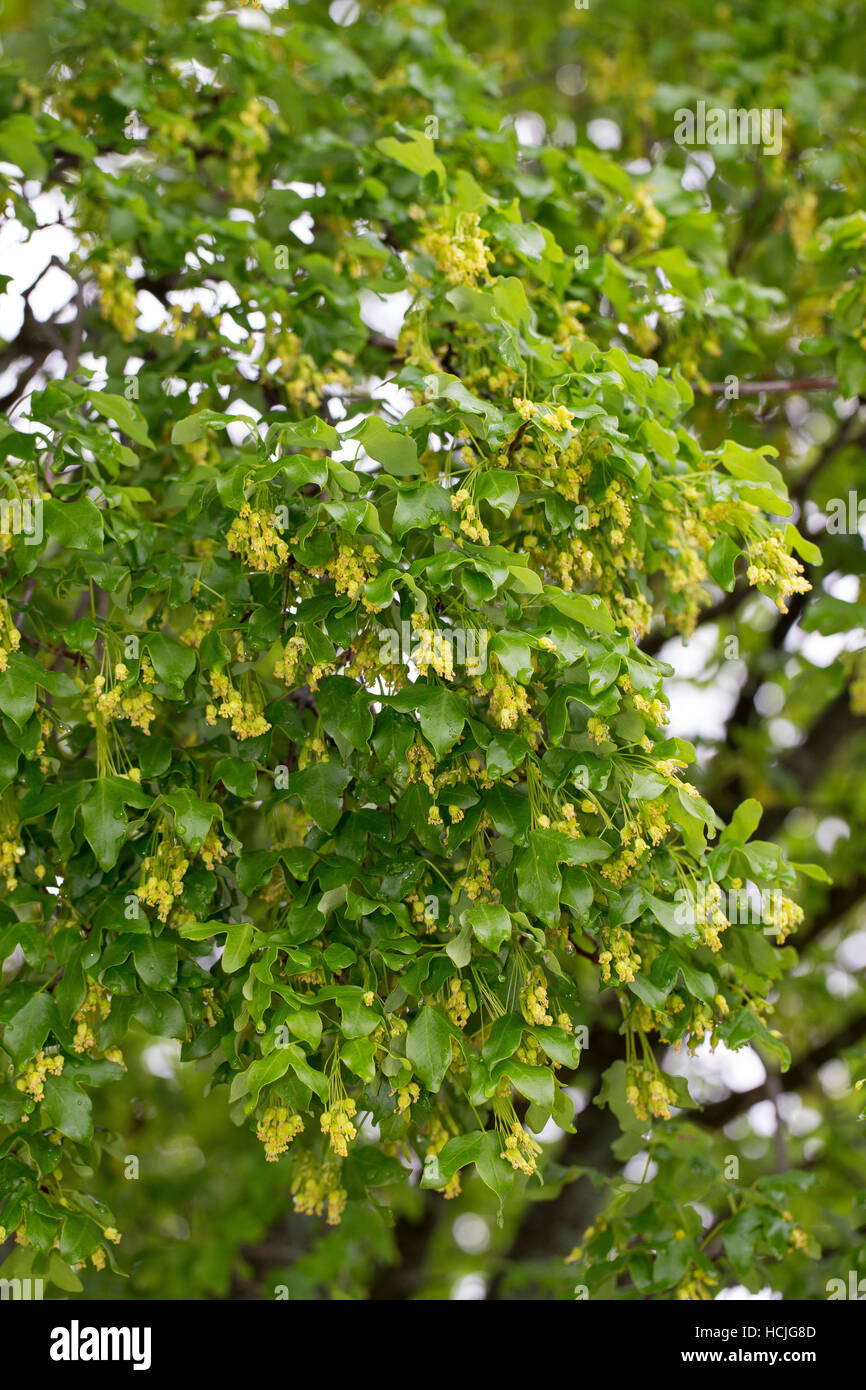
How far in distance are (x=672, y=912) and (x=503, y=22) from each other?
190 inches

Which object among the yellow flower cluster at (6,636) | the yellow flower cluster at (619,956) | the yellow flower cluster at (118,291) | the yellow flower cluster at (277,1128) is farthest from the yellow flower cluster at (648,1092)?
the yellow flower cluster at (118,291)

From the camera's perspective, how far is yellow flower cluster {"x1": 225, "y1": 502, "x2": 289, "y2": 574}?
2328mm

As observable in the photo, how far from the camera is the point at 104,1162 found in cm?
567

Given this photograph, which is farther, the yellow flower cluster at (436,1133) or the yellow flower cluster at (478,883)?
the yellow flower cluster at (436,1133)

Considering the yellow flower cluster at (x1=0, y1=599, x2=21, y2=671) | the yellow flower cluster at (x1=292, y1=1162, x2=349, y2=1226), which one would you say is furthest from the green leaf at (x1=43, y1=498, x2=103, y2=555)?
the yellow flower cluster at (x1=292, y1=1162, x2=349, y2=1226)

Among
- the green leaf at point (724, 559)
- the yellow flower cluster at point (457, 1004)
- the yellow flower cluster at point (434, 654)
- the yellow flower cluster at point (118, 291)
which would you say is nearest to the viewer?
the yellow flower cluster at point (434, 654)

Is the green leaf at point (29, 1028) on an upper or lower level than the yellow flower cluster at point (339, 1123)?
upper

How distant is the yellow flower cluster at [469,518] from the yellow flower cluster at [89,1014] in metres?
1.23

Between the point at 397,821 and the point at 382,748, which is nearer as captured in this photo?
the point at 382,748

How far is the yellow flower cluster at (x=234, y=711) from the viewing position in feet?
8.16

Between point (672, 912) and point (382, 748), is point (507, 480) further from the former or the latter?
point (672, 912)

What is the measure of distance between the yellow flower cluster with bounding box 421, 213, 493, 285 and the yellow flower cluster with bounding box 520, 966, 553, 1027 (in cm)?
154

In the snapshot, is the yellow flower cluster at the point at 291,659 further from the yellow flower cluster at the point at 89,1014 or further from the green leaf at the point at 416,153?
the green leaf at the point at 416,153

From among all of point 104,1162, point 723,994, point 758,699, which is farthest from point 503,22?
point 104,1162
